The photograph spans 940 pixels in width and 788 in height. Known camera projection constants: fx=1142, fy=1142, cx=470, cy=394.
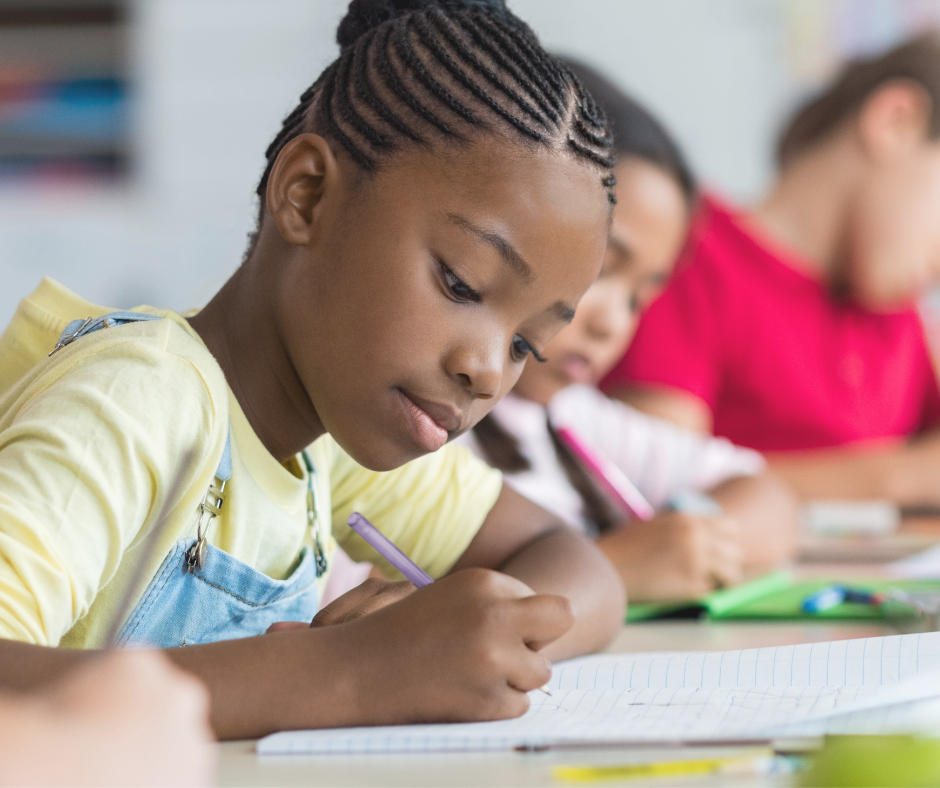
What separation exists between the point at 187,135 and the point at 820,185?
201cm

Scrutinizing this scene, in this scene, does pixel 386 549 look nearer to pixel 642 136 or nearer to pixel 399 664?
pixel 399 664

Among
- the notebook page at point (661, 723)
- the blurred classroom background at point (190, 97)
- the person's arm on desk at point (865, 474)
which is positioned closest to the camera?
the notebook page at point (661, 723)

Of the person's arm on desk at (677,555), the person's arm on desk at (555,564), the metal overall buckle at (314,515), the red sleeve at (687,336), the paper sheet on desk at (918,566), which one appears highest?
the metal overall buckle at (314,515)

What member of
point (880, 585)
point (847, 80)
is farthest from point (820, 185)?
point (880, 585)

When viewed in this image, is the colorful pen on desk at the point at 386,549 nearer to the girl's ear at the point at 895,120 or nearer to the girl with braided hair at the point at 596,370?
the girl with braided hair at the point at 596,370

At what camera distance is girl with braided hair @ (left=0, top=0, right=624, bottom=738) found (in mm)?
464

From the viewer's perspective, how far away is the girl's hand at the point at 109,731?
0.29 m

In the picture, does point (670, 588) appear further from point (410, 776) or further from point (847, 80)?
point (847, 80)

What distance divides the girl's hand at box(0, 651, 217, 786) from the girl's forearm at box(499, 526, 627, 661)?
0.35 meters

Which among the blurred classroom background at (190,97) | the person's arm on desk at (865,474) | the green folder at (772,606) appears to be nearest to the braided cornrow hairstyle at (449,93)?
the green folder at (772,606)

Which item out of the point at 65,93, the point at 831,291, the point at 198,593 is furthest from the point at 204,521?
the point at 65,93

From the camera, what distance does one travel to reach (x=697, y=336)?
1.88 meters

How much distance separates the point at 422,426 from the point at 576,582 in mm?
172

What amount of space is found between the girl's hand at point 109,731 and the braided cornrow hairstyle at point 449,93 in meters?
0.36
